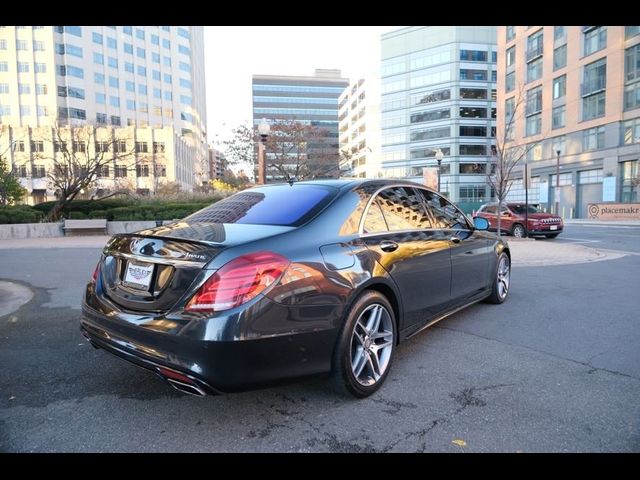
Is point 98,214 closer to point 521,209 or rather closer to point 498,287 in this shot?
point 498,287

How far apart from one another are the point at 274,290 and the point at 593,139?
4670cm

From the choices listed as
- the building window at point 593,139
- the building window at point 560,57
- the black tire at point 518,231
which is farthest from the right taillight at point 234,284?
the building window at point 560,57

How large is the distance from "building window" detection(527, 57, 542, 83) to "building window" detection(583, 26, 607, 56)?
668 cm

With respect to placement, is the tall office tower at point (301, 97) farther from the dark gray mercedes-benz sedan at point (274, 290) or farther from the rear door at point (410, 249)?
the dark gray mercedes-benz sedan at point (274, 290)

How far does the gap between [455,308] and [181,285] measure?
3010 millimetres

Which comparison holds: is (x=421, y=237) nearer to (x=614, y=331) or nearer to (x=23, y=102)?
(x=614, y=331)

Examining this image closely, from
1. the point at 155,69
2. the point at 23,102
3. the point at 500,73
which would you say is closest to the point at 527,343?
the point at 500,73

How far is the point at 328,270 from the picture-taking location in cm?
280

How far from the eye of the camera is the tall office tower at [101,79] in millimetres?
74625

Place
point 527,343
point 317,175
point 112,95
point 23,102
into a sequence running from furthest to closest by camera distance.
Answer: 1. point 112,95
2. point 23,102
3. point 317,175
4. point 527,343

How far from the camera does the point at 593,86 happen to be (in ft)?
130

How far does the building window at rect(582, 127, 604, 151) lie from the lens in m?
39.0

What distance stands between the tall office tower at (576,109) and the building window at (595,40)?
8 cm

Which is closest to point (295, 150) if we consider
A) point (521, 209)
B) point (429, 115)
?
point (521, 209)
